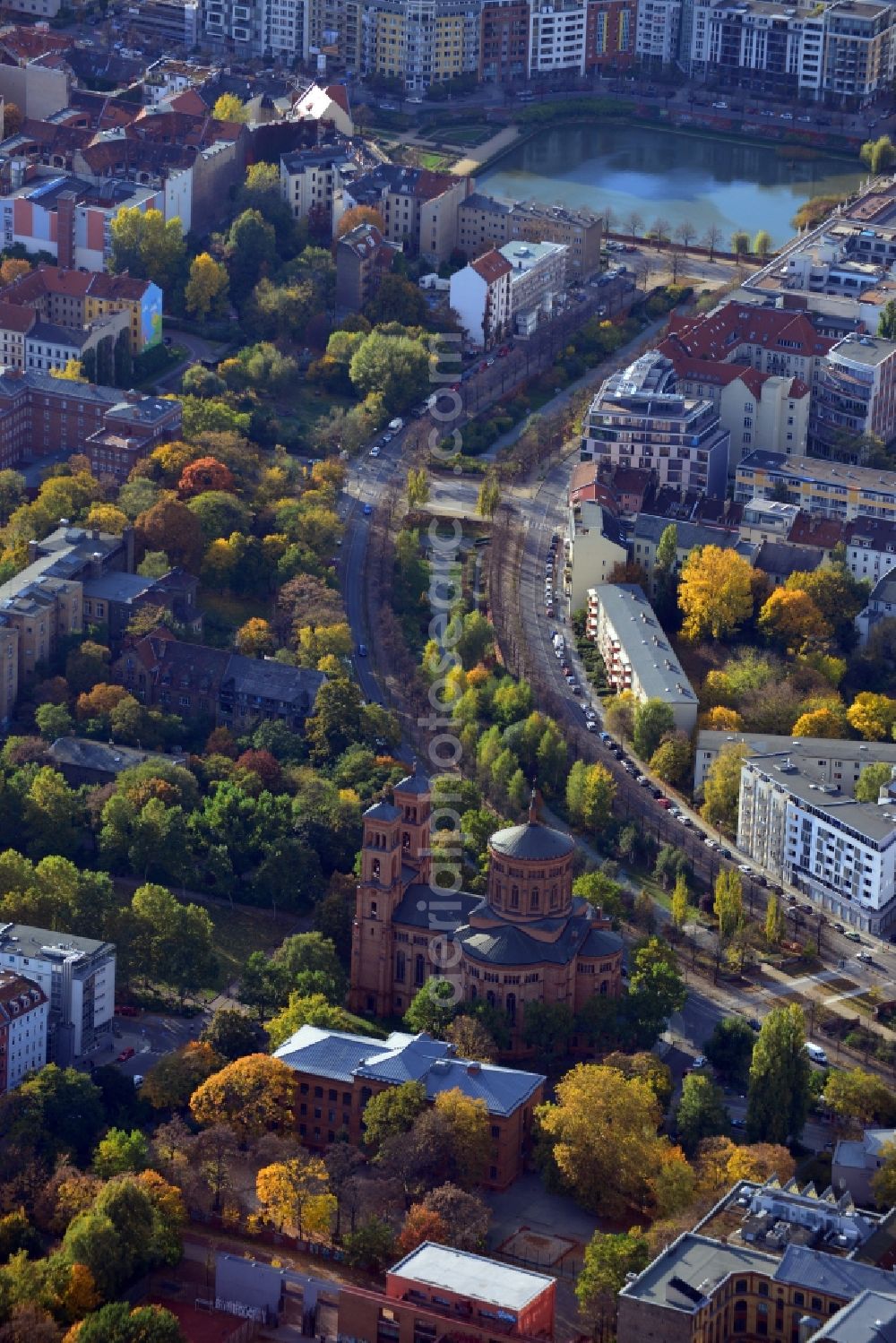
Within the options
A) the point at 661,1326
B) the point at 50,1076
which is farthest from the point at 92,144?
the point at 661,1326

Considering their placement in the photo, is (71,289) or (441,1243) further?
(71,289)

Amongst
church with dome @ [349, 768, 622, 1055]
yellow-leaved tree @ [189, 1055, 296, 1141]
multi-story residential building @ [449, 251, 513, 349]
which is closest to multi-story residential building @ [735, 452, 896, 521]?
multi-story residential building @ [449, 251, 513, 349]

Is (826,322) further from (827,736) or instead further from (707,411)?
(827,736)

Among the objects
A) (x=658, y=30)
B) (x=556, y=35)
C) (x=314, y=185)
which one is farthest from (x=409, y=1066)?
(x=658, y=30)

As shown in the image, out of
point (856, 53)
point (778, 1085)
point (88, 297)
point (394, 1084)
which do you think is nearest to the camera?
point (394, 1084)

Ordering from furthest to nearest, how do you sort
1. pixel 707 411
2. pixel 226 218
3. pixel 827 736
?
pixel 226 218 → pixel 707 411 → pixel 827 736

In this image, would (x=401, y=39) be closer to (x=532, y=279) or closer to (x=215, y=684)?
(x=532, y=279)

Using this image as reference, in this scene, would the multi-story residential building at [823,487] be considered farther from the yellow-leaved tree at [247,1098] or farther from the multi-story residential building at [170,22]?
the multi-story residential building at [170,22]

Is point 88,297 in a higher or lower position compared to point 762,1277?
higher
